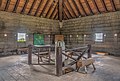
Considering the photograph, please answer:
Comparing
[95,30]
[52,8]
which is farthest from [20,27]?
[95,30]

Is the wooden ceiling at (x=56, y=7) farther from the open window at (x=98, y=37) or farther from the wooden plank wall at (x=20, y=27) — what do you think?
the open window at (x=98, y=37)

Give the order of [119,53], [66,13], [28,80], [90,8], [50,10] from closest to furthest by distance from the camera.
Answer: [28,80] → [119,53] → [90,8] → [50,10] → [66,13]

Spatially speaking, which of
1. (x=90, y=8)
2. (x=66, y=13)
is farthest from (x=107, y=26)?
(x=66, y=13)

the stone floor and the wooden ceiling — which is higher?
the wooden ceiling

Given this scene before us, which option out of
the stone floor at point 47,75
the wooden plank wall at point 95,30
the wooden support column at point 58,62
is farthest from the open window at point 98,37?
the wooden support column at point 58,62

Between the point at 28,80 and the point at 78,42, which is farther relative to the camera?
the point at 78,42

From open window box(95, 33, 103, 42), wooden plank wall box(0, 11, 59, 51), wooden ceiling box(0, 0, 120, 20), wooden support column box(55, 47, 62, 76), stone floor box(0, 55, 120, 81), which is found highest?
wooden ceiling box(0, 0, 120, 20)

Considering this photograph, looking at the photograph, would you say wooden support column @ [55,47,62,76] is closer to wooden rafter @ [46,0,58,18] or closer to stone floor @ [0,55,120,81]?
stone floor @ [0,55,120,81]

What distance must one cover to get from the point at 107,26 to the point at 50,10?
21.0ft

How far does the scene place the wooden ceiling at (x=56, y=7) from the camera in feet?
32.2

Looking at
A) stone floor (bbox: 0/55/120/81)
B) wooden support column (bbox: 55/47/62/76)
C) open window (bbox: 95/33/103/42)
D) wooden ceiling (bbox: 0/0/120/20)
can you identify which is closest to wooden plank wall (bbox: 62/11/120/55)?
open window (bbox: 95/33/103/42)

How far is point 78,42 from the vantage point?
13.0m

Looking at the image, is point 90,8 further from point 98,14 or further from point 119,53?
point 119,53

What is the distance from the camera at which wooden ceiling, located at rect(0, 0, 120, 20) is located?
9805 millimetres
